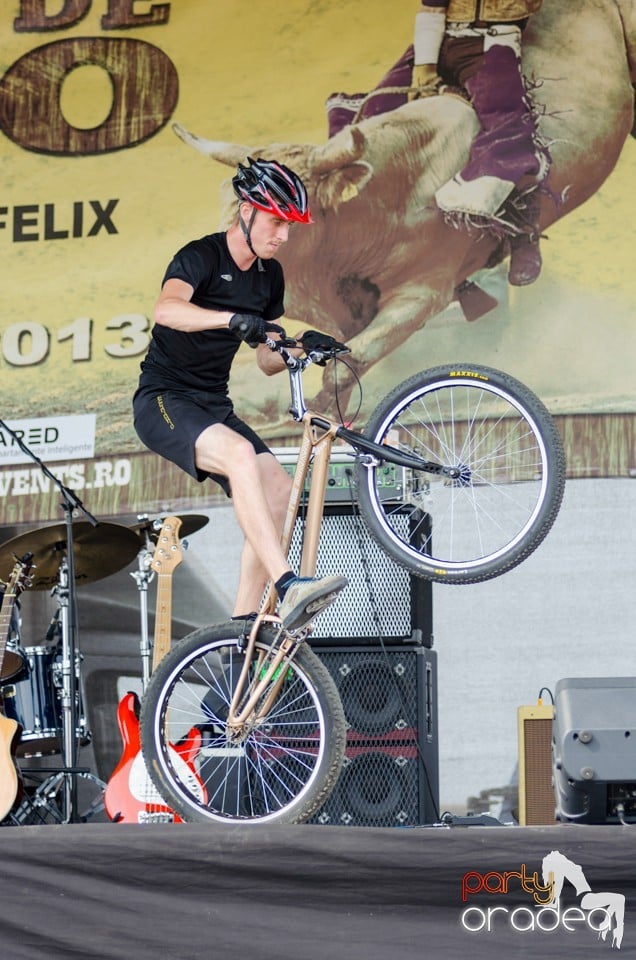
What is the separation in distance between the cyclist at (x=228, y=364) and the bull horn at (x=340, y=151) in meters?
1.52

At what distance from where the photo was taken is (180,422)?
139 inches

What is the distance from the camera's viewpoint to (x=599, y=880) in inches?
112

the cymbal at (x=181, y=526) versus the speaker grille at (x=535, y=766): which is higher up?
the cymbal at (x=181, y=526)

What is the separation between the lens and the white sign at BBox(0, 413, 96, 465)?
5.13 metres

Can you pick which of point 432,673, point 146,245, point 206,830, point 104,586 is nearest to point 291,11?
point 146,245

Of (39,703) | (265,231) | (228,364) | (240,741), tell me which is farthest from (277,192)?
(39,703)

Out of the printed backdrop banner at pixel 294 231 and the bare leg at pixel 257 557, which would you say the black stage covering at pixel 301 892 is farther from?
the printed backdrop banner at pixel 294 231

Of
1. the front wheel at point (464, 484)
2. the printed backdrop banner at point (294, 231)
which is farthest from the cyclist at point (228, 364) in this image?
the printed backdrop banner at point (294, 231)

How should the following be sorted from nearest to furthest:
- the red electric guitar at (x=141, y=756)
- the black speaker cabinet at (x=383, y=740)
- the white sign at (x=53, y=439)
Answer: the black speaker cabinet at (x=383, y=740)
the red electric guitar at (x=141, y=756)
the white sign at (x=53, y=439)

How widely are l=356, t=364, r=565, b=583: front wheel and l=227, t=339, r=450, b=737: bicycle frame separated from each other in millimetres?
78

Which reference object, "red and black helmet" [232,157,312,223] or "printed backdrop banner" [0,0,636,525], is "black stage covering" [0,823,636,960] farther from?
"printed backdrop banner" [0,0,636,525]

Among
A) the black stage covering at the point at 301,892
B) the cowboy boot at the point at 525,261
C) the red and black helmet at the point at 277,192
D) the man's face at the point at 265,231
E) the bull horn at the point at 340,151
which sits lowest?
the black stage covering at the point at 301,892

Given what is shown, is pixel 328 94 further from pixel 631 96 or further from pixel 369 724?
pixel 369 724

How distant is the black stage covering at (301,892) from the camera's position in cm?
284
